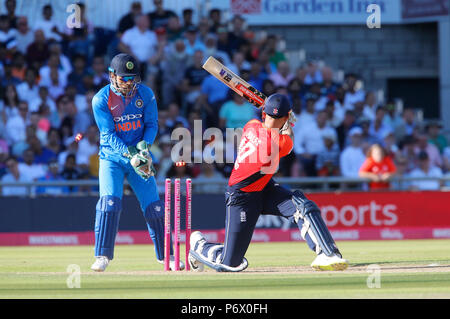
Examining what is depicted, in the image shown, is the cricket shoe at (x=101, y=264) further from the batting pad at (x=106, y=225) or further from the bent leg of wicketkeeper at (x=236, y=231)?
the bent leg of wicketkeeper at (x=236, y=231)

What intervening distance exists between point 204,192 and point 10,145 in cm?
381

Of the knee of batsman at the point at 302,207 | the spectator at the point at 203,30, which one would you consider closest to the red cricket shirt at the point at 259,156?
the knee of batsman at the point at 302,207

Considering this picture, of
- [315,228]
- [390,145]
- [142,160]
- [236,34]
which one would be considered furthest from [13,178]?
[315,228]

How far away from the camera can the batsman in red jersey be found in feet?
29.7

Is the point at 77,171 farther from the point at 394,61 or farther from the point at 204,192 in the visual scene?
the point at 394,61

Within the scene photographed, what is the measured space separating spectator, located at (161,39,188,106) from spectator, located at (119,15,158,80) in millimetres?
371

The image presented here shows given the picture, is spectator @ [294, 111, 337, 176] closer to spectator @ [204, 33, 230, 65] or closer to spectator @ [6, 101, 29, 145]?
spectator @ [204, 33, 230, 65]

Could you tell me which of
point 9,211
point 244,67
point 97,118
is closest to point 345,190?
point 244,67

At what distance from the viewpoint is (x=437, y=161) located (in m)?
18.5

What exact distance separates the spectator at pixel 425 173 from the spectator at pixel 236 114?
11.0ft

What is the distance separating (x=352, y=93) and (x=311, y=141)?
7.87ft

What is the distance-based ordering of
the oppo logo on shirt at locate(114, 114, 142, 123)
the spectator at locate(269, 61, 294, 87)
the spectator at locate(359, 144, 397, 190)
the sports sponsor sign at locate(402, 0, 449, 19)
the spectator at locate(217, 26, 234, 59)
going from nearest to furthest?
1. the oppo logo on shirt at locate(114, 114, 142, 123)
2. the spectator at locate(359, 144, 397, 190)
3. the spectator at locate(269, 61, 294, 87)
4. the spectator at locate(217, 26, 234, 59)
5. the sports sponsor sign at locate(402, 0, 449, 19)

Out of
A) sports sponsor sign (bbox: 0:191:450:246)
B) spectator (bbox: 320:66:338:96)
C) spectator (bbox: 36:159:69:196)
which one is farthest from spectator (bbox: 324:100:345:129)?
spectator (bbox: 36:159:69:196)

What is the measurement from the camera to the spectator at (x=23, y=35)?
1856 cm
